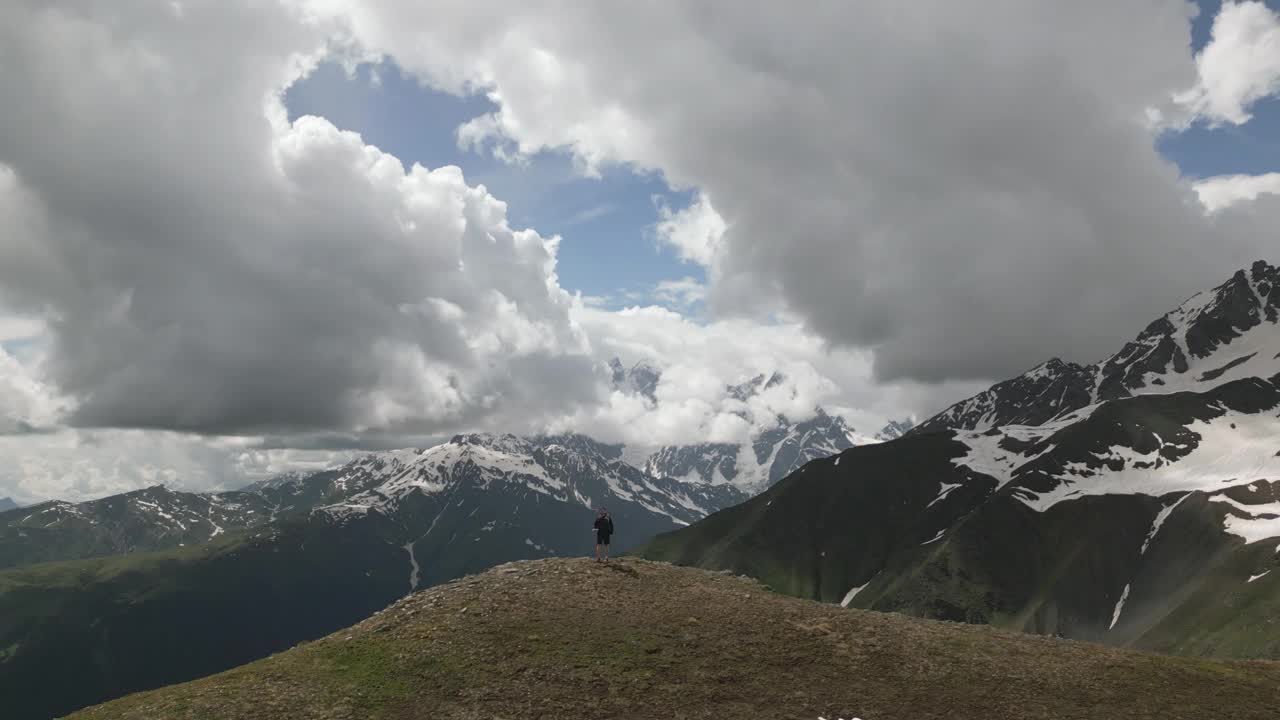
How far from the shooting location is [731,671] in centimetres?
3600

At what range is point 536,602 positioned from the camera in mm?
44594

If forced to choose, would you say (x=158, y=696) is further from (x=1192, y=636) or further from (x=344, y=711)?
(x=1192, y=636)

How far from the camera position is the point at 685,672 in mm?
35781

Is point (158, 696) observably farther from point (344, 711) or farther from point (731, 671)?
point (731, 671)

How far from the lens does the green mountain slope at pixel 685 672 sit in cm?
3284

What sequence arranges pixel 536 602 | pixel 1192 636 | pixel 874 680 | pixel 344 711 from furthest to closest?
pixel 1192 636 < pixel 536 602 < pixel 874 680 < pixel 344 711

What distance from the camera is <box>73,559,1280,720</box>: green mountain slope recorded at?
3284cm

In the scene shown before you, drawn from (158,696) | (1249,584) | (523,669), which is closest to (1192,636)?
(1249,584)

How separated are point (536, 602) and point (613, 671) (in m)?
10.3

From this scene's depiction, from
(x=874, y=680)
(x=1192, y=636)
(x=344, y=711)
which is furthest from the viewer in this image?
(x=1192, y=636)

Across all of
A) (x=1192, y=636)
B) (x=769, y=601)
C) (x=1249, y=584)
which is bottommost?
(x=1192, y=636)

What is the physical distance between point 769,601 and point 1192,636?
199m

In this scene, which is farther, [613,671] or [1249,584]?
[1249,584]

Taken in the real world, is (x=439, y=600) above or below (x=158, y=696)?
above
